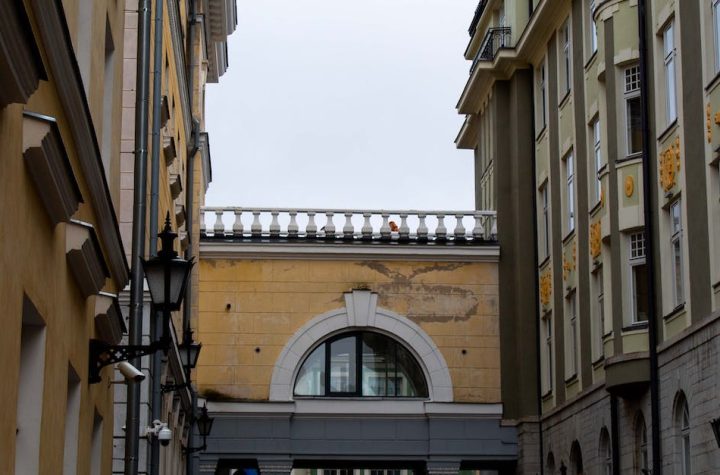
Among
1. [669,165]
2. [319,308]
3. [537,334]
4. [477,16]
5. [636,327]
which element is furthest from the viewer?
[477,16]

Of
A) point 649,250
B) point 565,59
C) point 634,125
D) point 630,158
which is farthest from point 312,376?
point 649,250

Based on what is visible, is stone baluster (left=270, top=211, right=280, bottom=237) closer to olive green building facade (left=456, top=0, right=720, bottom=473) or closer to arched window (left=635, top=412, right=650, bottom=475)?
olive green building facade (left=456, top=0, right=720, bottom=473)

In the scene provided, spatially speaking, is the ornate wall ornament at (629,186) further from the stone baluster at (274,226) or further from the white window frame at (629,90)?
the stone baluster at (274,226)

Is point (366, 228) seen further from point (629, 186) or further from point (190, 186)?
point (629, 186)

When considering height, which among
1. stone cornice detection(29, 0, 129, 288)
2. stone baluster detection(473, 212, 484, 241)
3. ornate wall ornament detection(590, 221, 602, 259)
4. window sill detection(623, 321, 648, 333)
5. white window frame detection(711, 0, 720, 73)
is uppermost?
stone baluster detection(473, 212, 484, 241)

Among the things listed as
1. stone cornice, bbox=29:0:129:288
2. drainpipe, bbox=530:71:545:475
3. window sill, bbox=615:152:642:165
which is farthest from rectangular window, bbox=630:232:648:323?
stone cornice, bbox=29:0:129:288

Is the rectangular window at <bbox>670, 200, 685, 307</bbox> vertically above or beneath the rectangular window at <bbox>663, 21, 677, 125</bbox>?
beneath

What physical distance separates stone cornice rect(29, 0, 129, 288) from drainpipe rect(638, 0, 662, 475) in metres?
12.1

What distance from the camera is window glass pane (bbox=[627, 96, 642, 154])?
24.5 metres

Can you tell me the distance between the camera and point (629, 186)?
24.0 meters

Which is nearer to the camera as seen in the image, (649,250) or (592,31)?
(649,250)

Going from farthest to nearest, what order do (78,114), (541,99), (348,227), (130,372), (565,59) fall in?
1. (348,227)
2. (541,99)
3. (565,59)
4. (130,372)
5. (78,114)

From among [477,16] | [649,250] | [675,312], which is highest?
[477,16]

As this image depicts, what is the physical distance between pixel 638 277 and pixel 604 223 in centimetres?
171
